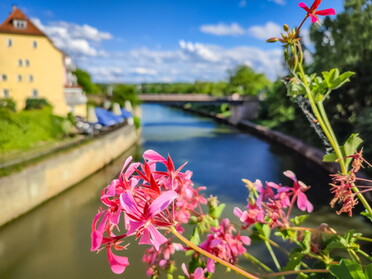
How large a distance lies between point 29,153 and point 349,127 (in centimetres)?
2021

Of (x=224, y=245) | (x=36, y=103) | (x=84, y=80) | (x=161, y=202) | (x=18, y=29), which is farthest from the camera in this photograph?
(x=84, y=80)

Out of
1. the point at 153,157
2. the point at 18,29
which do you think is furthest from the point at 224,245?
the point at 18,29

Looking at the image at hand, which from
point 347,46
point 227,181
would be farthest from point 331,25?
point 227,181

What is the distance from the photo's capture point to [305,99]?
161 cm

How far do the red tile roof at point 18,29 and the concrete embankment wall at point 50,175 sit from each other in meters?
9.94

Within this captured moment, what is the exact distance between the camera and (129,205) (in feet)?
3.29

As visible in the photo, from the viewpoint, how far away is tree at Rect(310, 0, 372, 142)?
69.8 feet

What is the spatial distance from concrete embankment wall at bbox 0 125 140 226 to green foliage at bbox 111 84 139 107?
17932 millimetres

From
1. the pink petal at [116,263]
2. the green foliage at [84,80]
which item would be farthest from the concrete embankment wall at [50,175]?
the green foliage at [84,80]

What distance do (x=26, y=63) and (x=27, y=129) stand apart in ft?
31.1

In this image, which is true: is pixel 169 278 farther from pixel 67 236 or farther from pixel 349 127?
pixel 349 127

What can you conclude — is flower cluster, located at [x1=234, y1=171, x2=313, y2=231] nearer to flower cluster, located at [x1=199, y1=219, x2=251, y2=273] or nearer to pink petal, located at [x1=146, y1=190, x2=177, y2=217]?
flower cluster, located at [x1=199, y1=219, x2=251, y2=273]

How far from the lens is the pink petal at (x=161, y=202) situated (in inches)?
38.3

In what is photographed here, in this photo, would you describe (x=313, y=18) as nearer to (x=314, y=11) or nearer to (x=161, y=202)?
(x=314, y=11)
